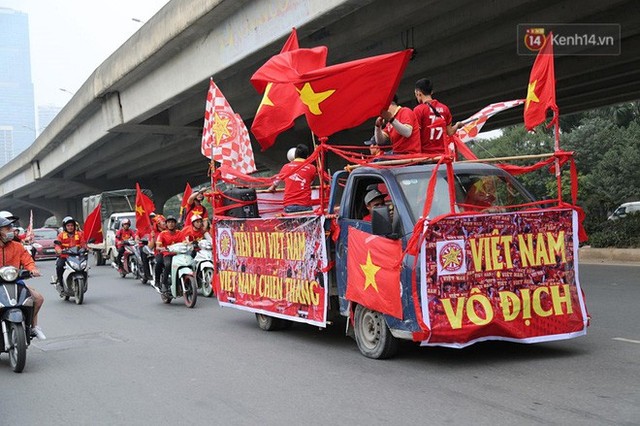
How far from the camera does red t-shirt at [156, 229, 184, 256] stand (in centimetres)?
1393

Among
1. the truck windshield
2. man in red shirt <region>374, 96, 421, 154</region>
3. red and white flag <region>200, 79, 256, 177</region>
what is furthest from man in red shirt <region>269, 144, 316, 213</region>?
the truck windshield

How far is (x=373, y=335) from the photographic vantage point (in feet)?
24.8

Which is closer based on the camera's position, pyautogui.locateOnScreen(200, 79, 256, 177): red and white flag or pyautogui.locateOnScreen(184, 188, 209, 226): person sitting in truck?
pyautogui.locateOnScreen(200, 79, 256, 177): red and white flag

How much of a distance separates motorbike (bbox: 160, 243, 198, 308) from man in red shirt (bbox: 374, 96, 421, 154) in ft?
20.3

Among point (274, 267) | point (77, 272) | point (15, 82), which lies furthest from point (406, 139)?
point (15, 82)

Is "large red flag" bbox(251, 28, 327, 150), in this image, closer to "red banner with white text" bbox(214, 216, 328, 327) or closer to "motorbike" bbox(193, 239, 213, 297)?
"red banner with white text" bbox(214, 216, 328, 327)

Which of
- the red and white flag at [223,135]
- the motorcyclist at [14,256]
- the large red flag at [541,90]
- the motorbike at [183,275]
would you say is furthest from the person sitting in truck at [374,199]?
the motorbike at [183,275]

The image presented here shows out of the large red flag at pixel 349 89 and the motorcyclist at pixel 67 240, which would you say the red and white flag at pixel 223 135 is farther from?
the motorcyclist at pixel 67 240

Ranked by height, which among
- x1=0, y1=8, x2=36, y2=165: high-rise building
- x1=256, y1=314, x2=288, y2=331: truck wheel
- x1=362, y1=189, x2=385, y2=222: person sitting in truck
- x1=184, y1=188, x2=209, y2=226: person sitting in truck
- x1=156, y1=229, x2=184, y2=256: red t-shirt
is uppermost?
x1=0, y1=8, x2=36, y2=165: high-rise building

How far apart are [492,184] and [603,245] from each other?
43.7ft

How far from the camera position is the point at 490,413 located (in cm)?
531

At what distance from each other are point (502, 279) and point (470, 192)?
1.03m

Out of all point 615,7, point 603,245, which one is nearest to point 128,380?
point 615,7

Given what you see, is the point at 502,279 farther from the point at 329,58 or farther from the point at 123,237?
the point at 123,237
